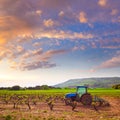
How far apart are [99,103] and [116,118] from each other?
1243 centimetres

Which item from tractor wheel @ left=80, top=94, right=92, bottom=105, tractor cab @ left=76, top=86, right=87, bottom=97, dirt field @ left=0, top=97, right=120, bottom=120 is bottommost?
dirt field @ left=0, top=97, right=120, bottom=120

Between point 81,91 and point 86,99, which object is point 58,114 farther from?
point 81,91

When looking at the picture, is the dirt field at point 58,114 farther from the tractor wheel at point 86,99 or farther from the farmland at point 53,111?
the tractor wheel at point 86,99

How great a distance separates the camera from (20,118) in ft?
75.9

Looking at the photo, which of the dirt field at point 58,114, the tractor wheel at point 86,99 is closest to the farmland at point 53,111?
the dirt field at point 58,114

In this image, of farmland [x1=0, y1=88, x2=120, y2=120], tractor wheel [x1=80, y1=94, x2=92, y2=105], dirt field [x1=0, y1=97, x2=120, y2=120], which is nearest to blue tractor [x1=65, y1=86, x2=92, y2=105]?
tractor wheel [x1=80, y1=94, x2=92, y2=105]

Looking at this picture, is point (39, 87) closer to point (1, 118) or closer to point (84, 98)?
point (84, 98)

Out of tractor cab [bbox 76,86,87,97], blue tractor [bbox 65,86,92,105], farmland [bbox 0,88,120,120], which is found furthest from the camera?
tractor cab [bbox 76,86,87,97]

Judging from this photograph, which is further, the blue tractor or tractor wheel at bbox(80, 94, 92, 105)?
the blue tractor

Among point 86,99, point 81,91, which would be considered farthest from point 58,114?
point 81,91

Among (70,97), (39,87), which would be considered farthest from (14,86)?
(70,97)

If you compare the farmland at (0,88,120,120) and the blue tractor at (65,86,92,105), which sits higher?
the blue tractor at (65,86,92,105)

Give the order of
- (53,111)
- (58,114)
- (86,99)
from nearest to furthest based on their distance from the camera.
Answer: (58,114) → (53,111) → (86,99)

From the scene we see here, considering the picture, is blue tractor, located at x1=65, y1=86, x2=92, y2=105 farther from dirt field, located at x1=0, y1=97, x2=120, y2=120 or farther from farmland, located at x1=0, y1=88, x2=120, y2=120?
dirt field, located at x1=0, y1=97, x2=120, y2=120
